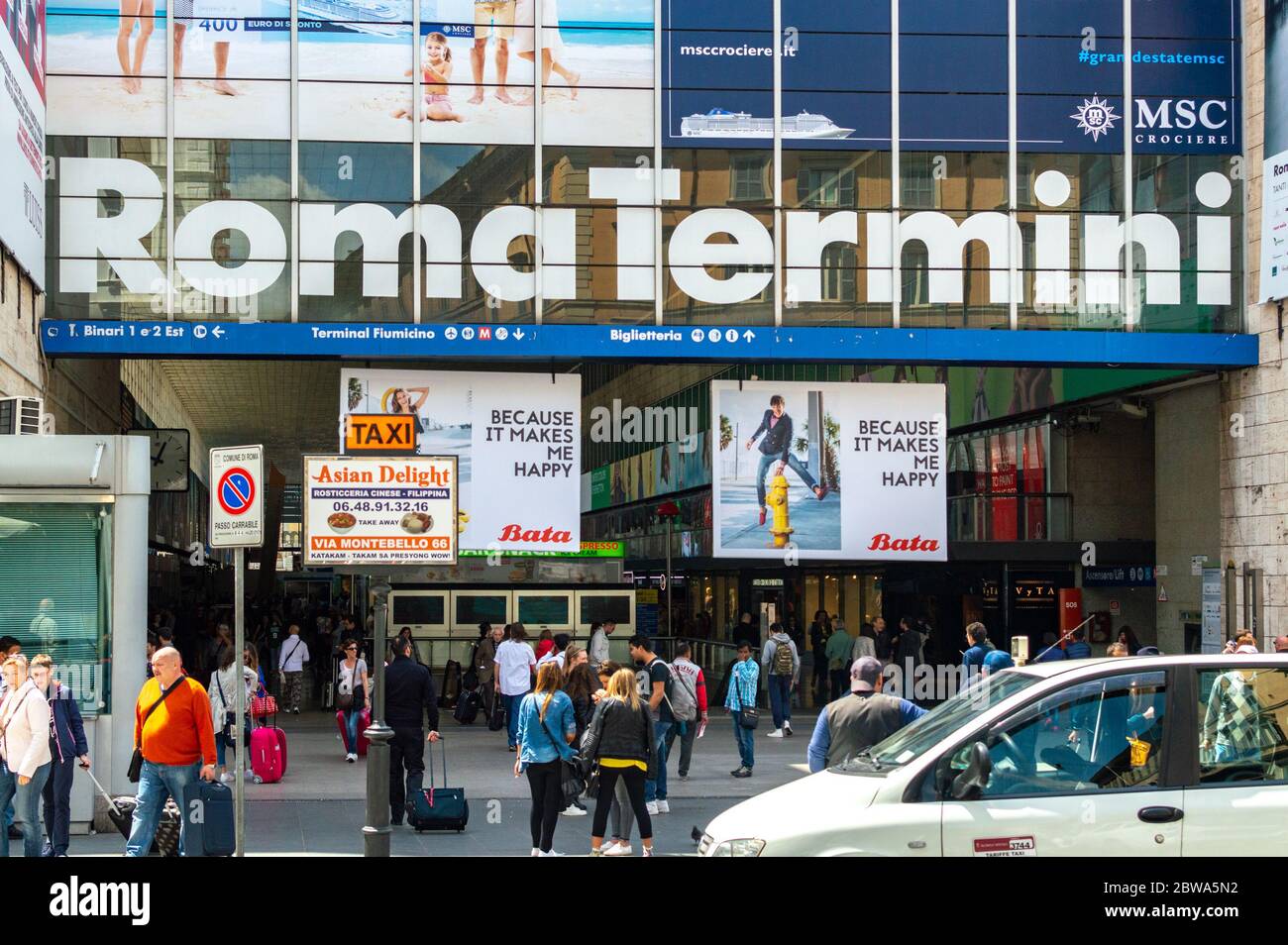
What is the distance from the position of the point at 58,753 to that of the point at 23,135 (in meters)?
10.6

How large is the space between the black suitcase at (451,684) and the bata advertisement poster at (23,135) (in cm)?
1078

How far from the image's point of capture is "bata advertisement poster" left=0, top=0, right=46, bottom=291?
17.9 metres

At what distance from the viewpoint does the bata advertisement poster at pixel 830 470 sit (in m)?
22.9

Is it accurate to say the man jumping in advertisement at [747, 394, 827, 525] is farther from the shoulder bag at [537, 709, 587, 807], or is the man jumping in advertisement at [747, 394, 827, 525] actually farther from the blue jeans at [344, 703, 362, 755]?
the shoulder bag at [537, 709, 587, 807]

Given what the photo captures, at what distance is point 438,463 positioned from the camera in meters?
10.9

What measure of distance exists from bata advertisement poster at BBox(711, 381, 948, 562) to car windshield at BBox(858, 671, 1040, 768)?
46.9 ft

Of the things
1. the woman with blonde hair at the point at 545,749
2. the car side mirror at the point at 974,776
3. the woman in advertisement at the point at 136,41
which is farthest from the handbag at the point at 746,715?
the woman in advertisement at the point at 136,41

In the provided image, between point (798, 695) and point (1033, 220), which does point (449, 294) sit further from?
point (798, 695)

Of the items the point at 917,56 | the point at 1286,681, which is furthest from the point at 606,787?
the point at 917,56

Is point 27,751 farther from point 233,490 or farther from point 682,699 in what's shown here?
point 682,699

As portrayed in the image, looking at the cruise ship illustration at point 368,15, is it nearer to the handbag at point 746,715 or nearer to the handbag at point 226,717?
the handbag at point 226,717

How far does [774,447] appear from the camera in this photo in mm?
22938

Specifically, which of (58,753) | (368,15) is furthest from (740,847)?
(368,15)
